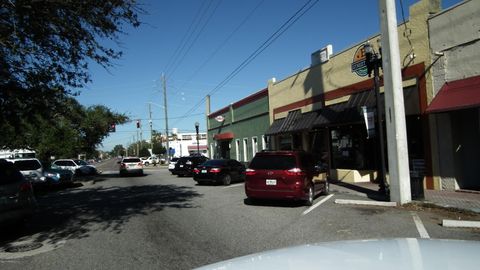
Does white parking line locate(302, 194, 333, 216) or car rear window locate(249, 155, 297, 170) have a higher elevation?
car rear window locate(249, 155, 297, 170)

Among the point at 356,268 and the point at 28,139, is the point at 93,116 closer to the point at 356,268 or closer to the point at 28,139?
the point at 28,139

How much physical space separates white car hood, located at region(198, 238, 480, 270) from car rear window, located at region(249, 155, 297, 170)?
10.7 metres

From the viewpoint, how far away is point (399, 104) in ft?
45.6

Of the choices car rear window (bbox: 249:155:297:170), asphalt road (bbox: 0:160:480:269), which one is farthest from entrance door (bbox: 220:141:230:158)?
car rear window (bbox: 249:155:297:170)

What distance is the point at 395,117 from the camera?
1391 cm

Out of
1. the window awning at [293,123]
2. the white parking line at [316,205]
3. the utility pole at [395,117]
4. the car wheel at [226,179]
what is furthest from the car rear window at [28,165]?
the utility pole at [395,117]

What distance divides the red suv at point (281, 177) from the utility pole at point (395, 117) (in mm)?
2457

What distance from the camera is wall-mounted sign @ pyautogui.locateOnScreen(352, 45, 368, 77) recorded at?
20.6 meters

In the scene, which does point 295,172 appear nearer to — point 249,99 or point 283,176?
point 283,176

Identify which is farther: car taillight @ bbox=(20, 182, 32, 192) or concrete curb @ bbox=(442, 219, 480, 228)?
car taillight @ bbox=(20, 182, 32, 192)

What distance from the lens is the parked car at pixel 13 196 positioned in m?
9.87

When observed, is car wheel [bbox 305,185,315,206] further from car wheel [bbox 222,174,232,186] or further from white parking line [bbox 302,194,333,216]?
car wheel [bbox 222,174,232,186]

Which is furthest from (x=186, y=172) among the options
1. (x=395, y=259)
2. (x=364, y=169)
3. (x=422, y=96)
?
(x=395, y=259)

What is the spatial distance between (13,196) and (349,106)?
14475mm
